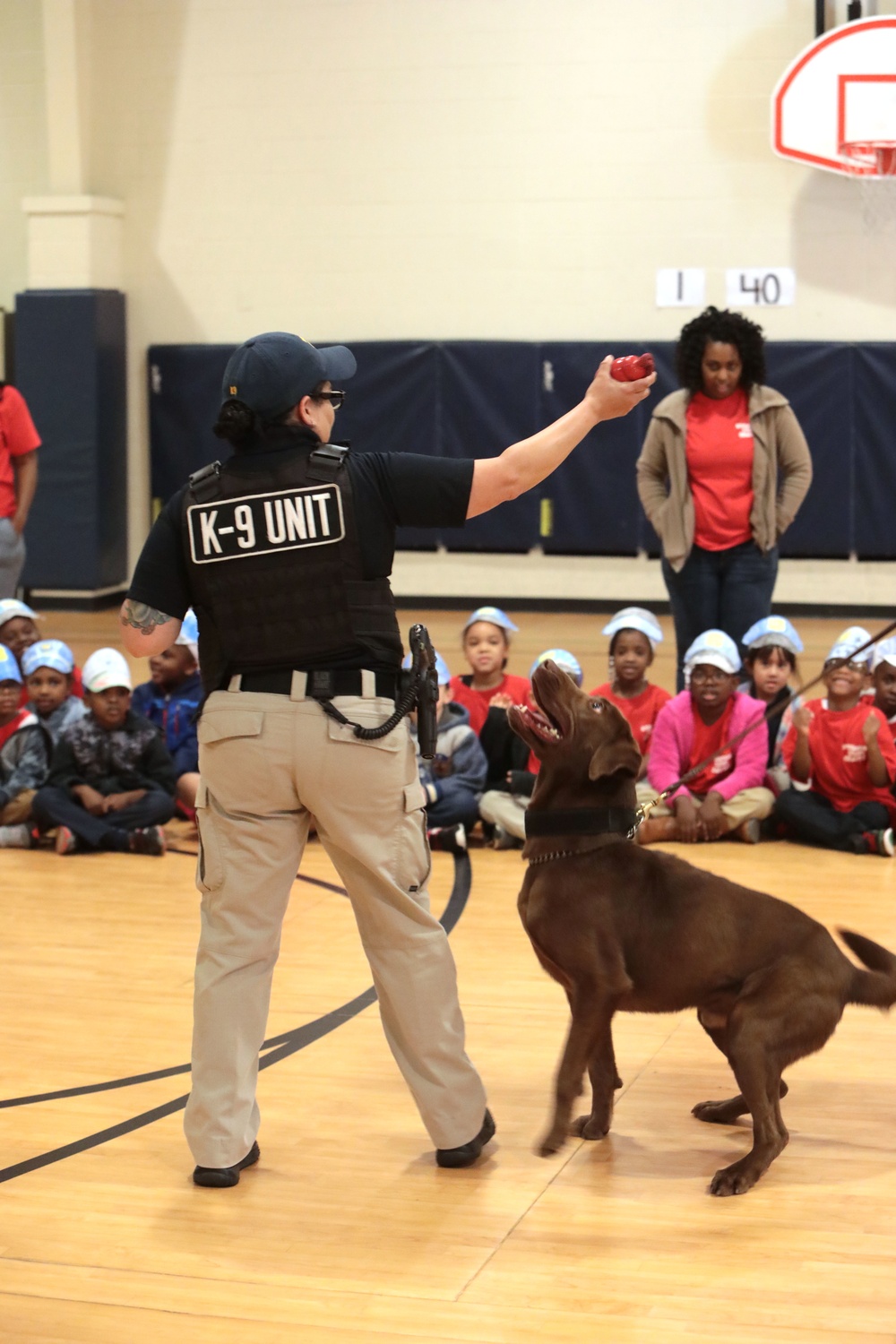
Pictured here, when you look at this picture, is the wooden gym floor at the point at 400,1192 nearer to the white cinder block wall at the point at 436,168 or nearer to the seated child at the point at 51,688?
the seated child at the point at 51,688

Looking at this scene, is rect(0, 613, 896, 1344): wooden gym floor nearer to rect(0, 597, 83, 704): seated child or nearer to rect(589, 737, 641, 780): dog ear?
rect(589, 737, 641, 780): dog ear

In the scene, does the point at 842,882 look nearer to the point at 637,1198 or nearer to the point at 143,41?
the point at 637,1198

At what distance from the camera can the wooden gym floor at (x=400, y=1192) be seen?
3.14 meters

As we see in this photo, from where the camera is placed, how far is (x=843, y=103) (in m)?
12.2

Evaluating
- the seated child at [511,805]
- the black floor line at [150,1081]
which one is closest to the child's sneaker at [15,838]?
the seated child at [511,805]

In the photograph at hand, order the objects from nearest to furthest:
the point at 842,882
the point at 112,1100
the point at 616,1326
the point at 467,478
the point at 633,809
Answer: the point at 616,1326, the point at 467,478, the point at 633,809, the point at 112,1100, the point at 842,882

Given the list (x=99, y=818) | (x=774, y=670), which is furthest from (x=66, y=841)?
(x=774, y=670)

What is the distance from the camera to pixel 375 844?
3.62 m

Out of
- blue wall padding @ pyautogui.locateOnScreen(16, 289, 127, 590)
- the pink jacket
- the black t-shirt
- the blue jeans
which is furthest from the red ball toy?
blue wall padding @ pyautogui.locateOnScreen(16, 289, 127, 590)

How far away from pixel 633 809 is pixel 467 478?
3.08ft

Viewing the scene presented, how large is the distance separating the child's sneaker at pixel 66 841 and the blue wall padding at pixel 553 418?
6624 mm

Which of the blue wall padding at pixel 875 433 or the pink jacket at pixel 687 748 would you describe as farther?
the blue wall padding at pixel 875 433

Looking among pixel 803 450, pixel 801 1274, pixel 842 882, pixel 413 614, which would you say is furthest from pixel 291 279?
pixel 801 1274

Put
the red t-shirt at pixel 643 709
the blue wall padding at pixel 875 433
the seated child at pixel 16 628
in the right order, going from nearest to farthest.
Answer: the red t-shirt at pixel 643 709 < the seated child at pixel 16 628 < the blue wall padding at pixel 875 433
